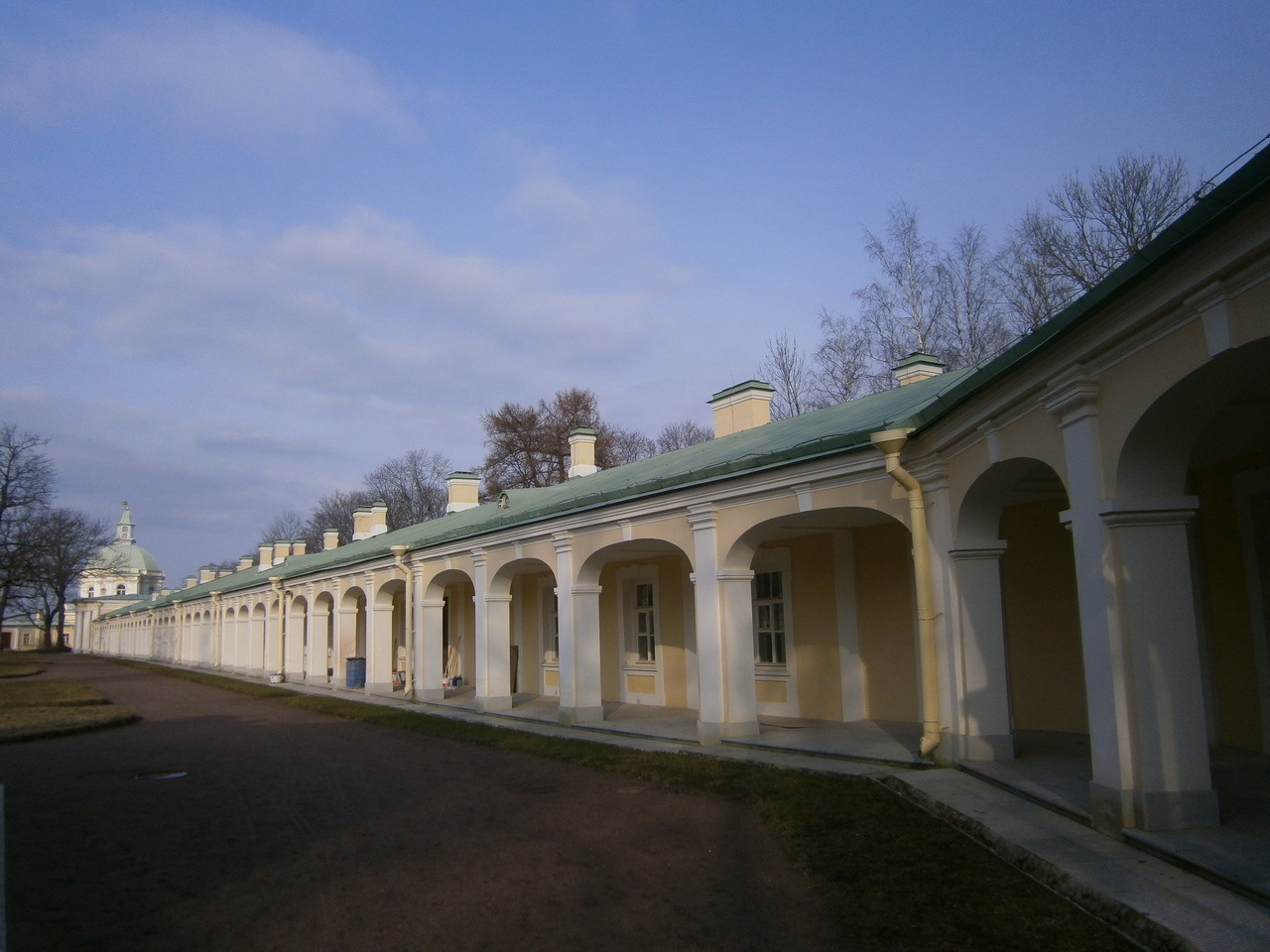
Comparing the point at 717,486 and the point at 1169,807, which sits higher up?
the point at 717,486

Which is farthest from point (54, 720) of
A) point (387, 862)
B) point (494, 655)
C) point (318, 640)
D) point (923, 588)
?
point (923, 588)

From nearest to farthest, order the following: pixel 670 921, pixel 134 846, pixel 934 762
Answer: pixel 670 921 → pixel 134 846 → pixel 934 762

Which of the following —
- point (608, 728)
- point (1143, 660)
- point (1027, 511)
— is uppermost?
point (1027, 511)

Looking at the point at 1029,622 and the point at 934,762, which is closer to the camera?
the point at 934,762

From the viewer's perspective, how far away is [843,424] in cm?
1041

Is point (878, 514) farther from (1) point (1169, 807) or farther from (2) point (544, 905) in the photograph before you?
(2) point (544, 905)

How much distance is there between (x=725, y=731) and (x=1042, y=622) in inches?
142

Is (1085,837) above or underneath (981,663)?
underneath

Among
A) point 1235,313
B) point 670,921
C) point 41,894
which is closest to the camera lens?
point 1235,313

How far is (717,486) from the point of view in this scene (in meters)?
10.8

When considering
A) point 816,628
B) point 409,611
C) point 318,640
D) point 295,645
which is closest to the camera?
point 816,628

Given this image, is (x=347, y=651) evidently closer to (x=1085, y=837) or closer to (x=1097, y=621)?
(x=1085, y=837)

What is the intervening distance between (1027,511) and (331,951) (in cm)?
828

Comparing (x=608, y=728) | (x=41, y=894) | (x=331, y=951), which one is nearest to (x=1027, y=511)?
(x=608, y=728)
